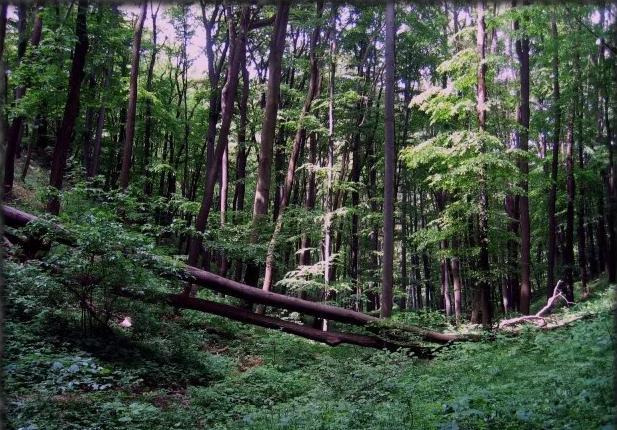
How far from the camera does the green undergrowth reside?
14.8ft

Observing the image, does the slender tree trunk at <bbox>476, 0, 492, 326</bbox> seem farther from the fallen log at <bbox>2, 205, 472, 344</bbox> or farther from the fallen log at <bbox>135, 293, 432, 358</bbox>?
the fallen log at <bbox>135, 293, 432, 358</bbox>

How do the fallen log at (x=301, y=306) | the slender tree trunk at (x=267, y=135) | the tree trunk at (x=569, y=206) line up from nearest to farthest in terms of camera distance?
1. the fallen log at (x=301, y=306)
2. the slender tree trunk at (x=267, y=135)
3. the tree trunk at (x=569, y=206)

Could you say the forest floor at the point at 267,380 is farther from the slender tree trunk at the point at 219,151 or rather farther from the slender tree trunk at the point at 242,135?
the slender tree trunk at the point at 242,135

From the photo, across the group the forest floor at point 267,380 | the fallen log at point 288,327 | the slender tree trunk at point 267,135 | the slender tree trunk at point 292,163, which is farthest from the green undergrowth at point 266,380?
the slender tree trunk at point 267,135

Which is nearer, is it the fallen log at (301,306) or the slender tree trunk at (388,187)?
the fallen log at (301,306)

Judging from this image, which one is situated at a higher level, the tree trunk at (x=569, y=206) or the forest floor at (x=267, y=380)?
the tree trunk at (x=569, y=206)

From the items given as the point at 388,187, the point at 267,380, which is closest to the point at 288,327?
the point at 267,380

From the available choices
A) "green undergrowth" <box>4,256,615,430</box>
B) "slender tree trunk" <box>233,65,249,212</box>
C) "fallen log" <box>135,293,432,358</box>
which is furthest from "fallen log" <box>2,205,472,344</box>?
"slender tree trunk" <box>233,65,249,212</box>

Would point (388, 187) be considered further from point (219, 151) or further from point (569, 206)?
point (569, 206)

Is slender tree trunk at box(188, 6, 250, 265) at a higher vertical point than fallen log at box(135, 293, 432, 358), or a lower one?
higher

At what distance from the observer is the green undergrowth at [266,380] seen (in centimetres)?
450

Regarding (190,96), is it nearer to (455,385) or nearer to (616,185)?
(455,385)

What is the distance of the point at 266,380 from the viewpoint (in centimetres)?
832

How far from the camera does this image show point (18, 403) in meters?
5.04
